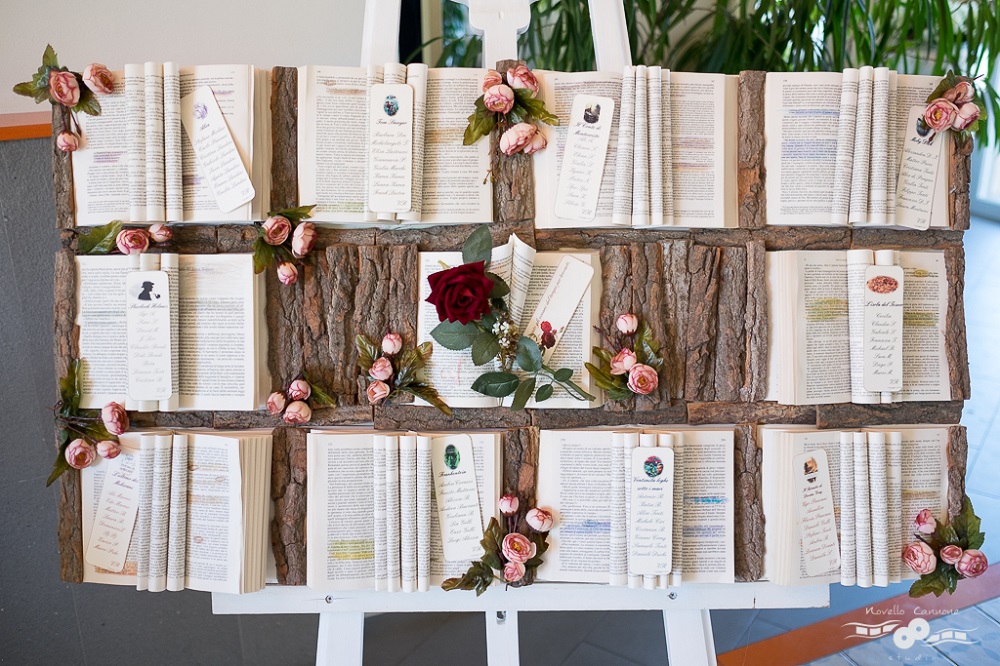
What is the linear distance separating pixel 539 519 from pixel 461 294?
0.48 meters

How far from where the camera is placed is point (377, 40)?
4.20 ft

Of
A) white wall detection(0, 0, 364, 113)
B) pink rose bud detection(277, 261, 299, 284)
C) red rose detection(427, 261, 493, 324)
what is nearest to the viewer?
red rose detection(427, 261, 493, 324)

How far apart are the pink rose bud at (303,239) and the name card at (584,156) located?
491mm

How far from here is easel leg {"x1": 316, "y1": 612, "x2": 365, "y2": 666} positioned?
52.3 inches

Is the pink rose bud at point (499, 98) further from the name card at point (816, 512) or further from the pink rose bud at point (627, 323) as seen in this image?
the name card at point (816, 512)

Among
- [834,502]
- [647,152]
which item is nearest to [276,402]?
[647,152]

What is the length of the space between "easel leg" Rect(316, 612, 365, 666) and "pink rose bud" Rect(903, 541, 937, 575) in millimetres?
1141

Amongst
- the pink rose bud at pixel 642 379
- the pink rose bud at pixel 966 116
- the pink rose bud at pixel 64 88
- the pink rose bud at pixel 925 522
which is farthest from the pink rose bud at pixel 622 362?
the pink rose bud at pixel 64 88

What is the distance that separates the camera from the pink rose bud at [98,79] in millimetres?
1241

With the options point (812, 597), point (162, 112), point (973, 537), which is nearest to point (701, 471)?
point (812, 597)

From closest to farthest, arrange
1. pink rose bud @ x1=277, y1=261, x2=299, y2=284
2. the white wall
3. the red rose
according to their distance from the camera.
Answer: the red rose < pink rose bud @ x1=277, y1=261, x2=299, y2=284 < the white wall

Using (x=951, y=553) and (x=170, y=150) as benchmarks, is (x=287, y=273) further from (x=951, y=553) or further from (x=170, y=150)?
(x=951, y=553)

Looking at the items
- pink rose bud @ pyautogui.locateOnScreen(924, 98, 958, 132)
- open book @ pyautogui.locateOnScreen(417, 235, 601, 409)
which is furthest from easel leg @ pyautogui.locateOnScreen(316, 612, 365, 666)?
pink rose bud @ pyautogui.locateOnScreen(924, 98, 958, 132)

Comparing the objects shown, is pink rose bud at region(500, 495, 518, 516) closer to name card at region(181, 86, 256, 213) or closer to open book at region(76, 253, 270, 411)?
open book at region(76, 253, 270, 411)
